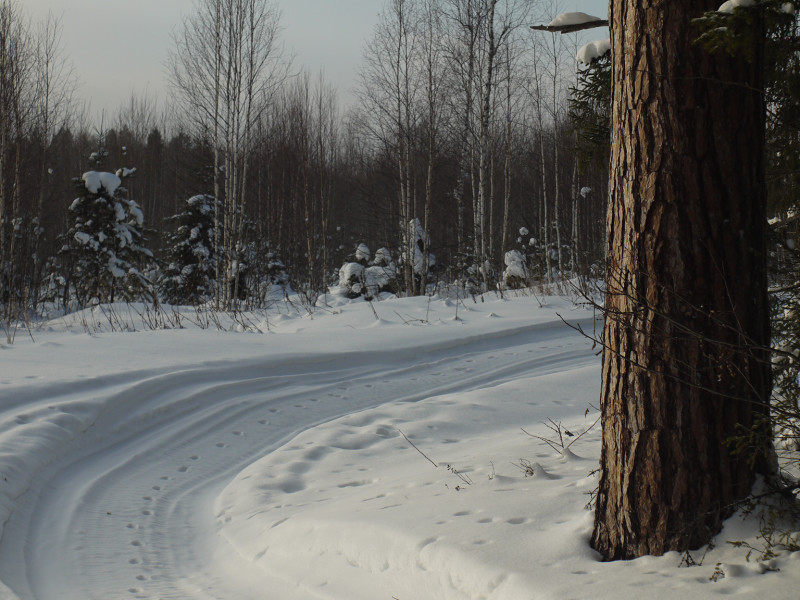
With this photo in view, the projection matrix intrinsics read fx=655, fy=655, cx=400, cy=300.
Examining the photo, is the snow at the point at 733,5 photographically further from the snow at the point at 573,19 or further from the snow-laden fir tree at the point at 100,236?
the snow-laden fir tree at the point at 100,236

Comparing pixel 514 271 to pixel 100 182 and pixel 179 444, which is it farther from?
pixel 179 444

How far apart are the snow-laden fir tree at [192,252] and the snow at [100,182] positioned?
2.22 m

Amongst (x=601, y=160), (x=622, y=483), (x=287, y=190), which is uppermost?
(x=287, y=190)

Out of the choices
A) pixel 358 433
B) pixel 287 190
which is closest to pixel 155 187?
pixel 287 190

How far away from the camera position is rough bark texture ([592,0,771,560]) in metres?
2.37

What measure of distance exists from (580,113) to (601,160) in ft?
1.22

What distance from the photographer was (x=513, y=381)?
6477 millimetres

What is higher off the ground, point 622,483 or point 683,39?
point 683,39

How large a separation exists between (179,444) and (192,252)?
1545cm

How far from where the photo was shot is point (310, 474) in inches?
174

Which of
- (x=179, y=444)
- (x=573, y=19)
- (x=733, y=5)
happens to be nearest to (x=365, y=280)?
(x=179, y=444)

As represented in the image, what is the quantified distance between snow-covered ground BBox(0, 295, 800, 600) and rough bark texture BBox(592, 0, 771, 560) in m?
0.18

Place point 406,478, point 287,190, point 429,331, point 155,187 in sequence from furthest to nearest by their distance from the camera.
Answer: point 155,187
point 287,190
point 429,331
point 406,478

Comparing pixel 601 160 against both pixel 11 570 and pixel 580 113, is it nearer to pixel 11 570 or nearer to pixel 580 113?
pixel 580 113
